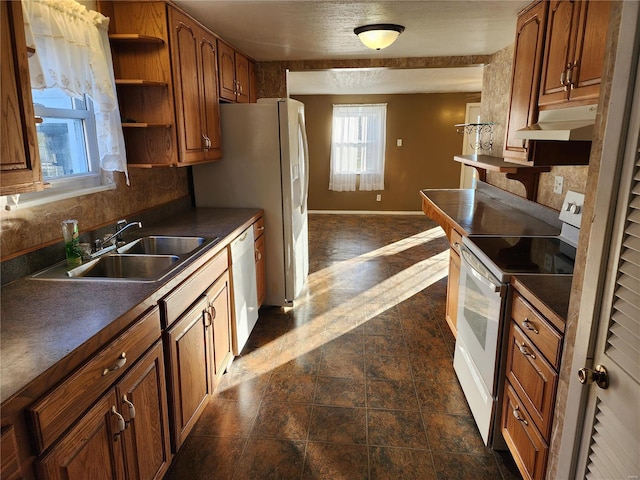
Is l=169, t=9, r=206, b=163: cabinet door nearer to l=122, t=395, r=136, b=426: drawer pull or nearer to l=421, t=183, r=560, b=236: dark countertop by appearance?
l=122, t=395, r=136, b=426: drawer pull

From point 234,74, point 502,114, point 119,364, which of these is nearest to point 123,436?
point 119,364

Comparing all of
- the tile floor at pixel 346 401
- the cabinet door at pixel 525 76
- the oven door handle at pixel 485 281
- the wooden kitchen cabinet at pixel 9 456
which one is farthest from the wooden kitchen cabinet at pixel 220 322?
the cabinet door at pixel 525 76

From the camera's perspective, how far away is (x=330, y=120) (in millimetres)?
7414

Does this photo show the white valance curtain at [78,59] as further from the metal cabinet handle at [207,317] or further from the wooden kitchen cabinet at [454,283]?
the wooden kitchen cabinet at [454,283]

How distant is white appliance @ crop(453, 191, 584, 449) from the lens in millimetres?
1786

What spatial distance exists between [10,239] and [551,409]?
82.9 inches

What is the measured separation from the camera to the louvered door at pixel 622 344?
2.90 feet

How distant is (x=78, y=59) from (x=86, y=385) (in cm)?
147

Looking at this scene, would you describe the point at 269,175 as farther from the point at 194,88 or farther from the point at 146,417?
the point at 146,417

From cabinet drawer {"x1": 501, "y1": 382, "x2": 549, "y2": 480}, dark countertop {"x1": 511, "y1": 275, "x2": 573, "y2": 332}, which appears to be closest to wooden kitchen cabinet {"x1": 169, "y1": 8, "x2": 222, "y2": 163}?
dark countertop {"x1": 511, "y1": 275, "x2": 573, "y2": 332}

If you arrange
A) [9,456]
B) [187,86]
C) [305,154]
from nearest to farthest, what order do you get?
[9,456] → [187,86] → [305,154]

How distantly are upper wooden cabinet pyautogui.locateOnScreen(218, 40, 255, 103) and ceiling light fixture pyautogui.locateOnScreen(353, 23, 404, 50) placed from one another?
108cm

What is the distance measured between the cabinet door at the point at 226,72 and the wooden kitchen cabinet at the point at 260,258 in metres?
1.03

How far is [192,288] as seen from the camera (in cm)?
190
